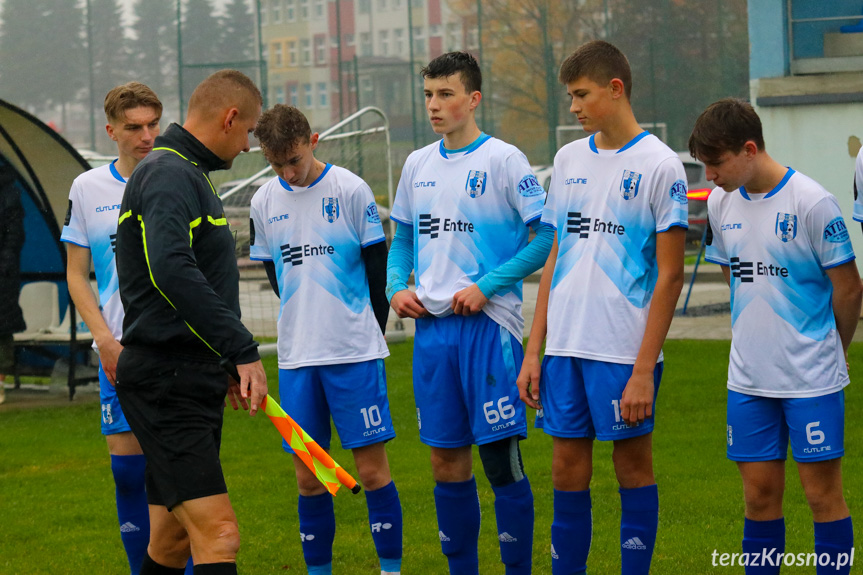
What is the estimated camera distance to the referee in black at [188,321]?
3.60 metres

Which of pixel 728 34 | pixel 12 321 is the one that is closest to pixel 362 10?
pixel 728 34

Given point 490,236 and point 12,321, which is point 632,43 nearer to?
point 12,321

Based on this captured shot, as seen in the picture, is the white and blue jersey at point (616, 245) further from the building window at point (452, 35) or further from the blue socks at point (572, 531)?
the building window at point (452, 35)

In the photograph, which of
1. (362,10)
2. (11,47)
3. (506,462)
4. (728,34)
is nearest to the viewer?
(506,462)

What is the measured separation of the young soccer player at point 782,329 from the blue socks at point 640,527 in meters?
0.36

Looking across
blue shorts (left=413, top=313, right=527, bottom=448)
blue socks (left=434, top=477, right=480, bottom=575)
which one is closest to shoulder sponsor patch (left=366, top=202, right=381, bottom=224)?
blue shorts (left=413, top=313, right=527, bottom=448)

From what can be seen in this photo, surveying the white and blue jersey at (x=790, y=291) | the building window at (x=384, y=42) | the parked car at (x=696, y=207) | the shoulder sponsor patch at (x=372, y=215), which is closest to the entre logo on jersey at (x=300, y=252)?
the shoulder sponsor patch at (x=372, y=215)

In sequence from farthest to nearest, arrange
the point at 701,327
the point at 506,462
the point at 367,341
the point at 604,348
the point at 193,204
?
the point at 701,327 < the point at 367,341 < the point at 506,462 < the point at 604,348 < the point at 193,204

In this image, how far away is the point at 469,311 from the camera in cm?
455

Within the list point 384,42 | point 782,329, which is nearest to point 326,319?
point 782,329

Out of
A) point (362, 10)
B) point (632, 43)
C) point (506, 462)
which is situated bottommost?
point (506, 462)

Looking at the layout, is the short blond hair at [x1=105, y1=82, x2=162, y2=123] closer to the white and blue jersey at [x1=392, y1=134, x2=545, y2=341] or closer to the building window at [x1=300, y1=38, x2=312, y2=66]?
the white and blue jersey at [x1=392, y1=134, x2=545, y2=341]

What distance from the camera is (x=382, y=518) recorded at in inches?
191

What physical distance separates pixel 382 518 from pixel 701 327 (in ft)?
31.0
